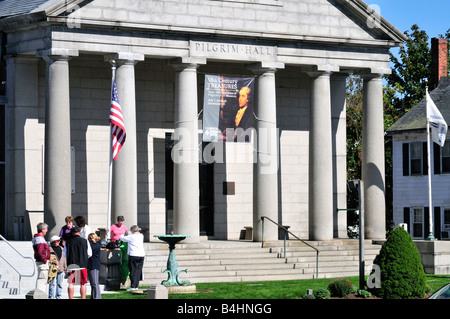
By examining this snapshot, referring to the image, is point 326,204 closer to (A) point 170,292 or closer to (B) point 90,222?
(B) point 90,222

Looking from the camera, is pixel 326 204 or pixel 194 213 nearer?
pixel 194 213

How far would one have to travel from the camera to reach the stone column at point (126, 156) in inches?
1351

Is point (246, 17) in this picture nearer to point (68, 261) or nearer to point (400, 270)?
point (400, 270)

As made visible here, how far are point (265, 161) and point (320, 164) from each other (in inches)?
87.9

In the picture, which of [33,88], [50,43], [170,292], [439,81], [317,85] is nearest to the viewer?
[170,292]

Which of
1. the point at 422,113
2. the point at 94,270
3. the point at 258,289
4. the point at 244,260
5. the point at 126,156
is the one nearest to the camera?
the point at 94,270

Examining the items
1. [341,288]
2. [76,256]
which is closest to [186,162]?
[341,288]

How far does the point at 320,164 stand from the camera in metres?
37.9

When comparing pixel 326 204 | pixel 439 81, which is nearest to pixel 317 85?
pixel 326 204

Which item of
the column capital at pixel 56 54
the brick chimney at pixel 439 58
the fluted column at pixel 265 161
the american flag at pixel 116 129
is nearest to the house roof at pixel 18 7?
the column capital at pixel 56 54

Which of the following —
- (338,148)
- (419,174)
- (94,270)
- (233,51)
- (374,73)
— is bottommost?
(94,270)

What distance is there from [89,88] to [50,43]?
3946 millimetres

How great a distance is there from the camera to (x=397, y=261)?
1029 inches

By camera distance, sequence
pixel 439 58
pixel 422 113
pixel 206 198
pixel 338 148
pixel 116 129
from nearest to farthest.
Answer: pixel 116 129
pixel 206 198
pixel 338 148
pixel 422 113
pixel 439 58
